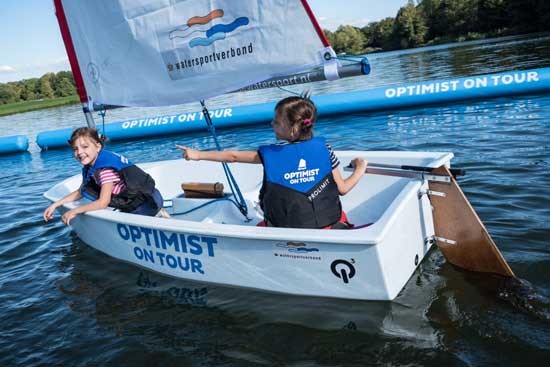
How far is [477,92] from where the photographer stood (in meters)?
10.2

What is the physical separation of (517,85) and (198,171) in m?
7.63

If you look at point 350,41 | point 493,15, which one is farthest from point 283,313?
point 350,41

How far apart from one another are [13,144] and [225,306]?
12398 millimetres

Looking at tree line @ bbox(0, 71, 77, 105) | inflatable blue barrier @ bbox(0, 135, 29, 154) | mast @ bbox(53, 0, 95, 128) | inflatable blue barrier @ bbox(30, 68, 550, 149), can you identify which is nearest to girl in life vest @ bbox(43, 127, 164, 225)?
mast @ bbox(53, 0, 95, 128)

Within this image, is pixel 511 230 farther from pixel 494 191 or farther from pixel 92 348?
pixel 92 348

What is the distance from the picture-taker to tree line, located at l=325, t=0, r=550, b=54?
138 ft

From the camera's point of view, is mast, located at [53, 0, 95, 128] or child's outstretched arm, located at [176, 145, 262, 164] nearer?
child's outstretched arm, located at [176, 145, 262, 164]

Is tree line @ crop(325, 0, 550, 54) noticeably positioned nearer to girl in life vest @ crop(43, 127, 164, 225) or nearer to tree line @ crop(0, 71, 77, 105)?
tree line @ crop(0, 71, 77, 105)

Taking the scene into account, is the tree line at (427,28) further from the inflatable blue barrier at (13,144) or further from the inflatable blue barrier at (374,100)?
the inflatable blue barrier at (13,144)

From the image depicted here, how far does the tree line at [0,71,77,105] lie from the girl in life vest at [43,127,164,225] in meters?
67.4

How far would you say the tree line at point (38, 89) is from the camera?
215 feet

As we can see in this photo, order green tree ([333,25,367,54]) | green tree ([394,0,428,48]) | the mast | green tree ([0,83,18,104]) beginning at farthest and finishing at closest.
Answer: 1. green tree ([333,25,367,54])
2. green tree ([0,83,18,104])
3. green tree ([394,0,428,48])
4. the mast

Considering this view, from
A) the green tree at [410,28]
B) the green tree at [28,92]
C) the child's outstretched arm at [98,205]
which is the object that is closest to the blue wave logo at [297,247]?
the child's outstretched arm at [98,205]

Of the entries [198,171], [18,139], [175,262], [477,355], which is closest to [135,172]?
[175,262]
